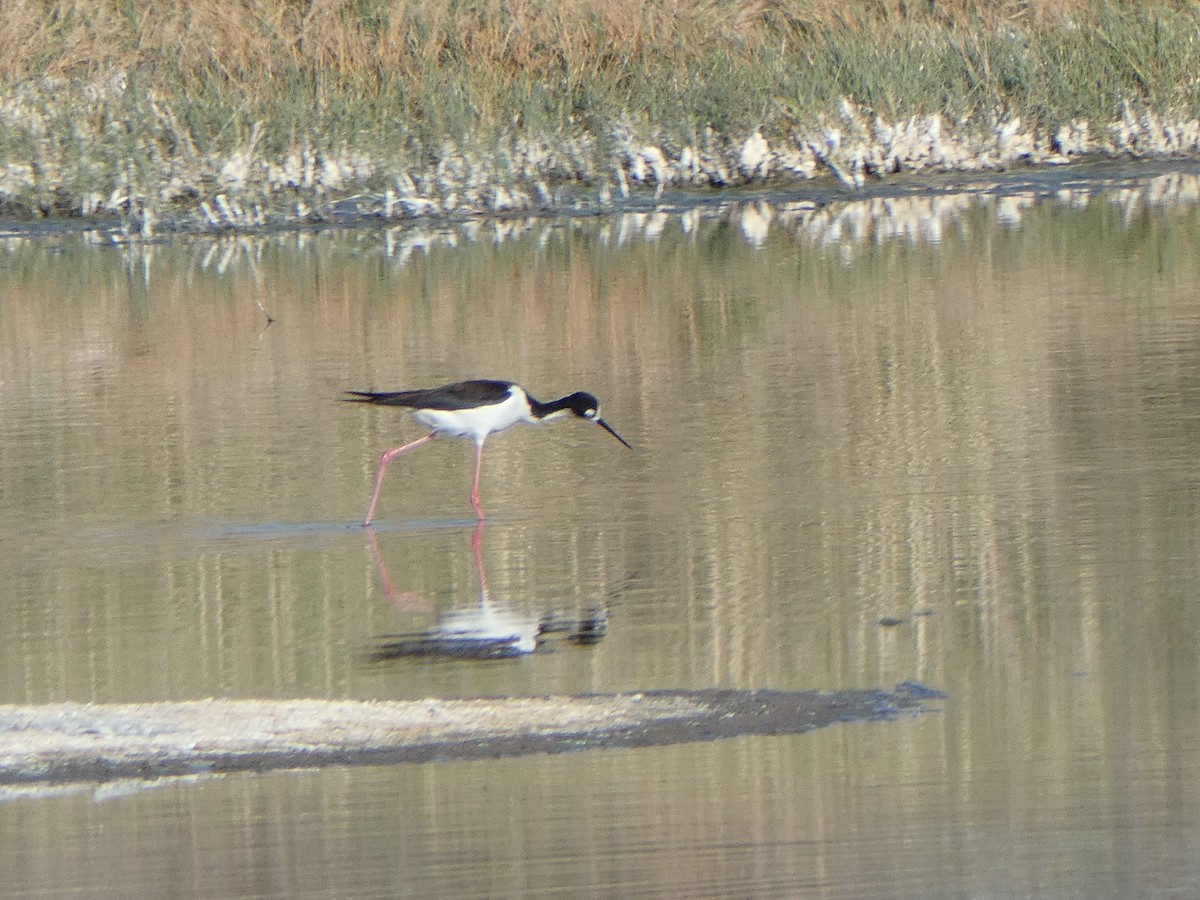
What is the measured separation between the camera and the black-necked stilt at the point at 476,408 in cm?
878

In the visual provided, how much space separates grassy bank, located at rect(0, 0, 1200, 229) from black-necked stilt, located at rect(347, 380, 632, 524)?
11.8 m

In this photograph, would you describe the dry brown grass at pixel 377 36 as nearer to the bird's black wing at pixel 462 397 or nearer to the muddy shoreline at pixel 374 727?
the bird's black wing at pixel 462 397

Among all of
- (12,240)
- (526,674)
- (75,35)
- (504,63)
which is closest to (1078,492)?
(526,674)

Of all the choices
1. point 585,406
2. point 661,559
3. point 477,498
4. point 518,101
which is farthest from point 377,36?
point 661,559

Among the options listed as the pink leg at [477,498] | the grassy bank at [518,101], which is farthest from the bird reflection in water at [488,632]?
the grassy bank at [518,101]

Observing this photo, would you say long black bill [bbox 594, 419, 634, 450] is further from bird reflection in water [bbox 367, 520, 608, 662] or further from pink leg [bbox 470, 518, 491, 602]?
bird reflection in water [bbox 367, 520, 608, 662]

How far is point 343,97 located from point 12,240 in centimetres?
339

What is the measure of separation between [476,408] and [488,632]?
7.47 feet

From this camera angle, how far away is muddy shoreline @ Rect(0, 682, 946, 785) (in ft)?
17.3

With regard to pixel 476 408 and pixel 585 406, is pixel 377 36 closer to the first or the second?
pixel 585 406

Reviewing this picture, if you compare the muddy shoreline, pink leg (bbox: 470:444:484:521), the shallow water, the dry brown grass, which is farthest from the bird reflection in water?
the dry brown grass

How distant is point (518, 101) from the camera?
22.1m

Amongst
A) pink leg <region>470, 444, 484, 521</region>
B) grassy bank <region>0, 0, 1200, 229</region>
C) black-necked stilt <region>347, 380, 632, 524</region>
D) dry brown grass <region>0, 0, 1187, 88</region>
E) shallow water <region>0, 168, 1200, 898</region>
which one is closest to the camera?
shallow water <region>0, 168, 1200, 898</region>

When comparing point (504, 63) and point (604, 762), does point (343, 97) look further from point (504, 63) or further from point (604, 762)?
point (604, 762)
